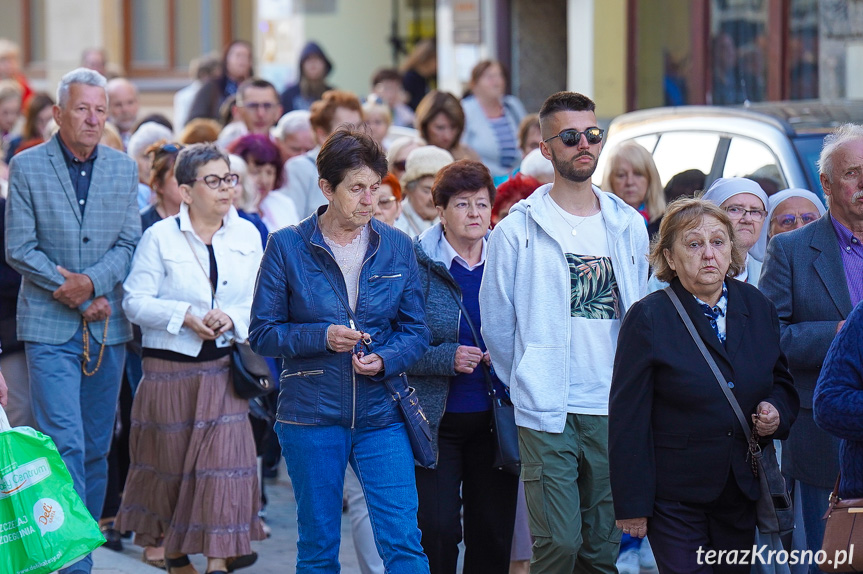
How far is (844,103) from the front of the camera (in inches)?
319

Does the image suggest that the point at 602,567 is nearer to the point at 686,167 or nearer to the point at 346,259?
the point at 346,259

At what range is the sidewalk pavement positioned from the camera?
6.75m

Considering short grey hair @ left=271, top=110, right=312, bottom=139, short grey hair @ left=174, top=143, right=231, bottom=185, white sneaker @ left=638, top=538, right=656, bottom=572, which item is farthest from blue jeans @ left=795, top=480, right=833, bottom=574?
short grey hair @ left=271, top=110, right=312, bottom=139

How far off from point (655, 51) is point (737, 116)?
6551 millimetres

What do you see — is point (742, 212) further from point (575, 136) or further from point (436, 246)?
point (436, 246)

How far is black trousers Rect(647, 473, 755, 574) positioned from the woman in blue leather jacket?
3.29 ft

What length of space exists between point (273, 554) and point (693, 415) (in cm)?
335

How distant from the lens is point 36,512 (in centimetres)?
526

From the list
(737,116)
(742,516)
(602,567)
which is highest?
(737,116)

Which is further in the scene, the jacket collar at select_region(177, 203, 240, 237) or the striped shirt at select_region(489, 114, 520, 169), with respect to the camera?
the striped shirt at select_region(489, 114, 520, 169)

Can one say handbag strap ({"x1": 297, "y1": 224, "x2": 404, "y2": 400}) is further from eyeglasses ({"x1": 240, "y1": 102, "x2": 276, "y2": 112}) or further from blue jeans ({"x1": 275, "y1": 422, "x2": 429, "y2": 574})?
eyeglasses ({"x1": 240, "y1": 102, "x2": 276, "y2": 112})

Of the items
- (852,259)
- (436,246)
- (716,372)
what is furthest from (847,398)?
(436,246)

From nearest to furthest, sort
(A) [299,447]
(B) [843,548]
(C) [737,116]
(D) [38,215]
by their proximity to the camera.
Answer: (B) [843,548], (A) [299,447], (D) [38,215], (C) [737,116]

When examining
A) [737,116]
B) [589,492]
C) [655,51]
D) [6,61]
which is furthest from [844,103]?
[6,61]
